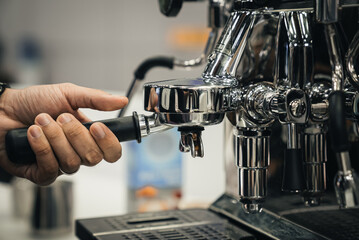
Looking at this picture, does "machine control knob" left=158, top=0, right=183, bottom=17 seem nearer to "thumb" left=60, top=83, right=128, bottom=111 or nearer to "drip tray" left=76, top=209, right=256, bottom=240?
"thumb" left=60, top=83, right=128, bottom=111

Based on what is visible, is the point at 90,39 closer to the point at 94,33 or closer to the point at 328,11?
the point at 94,33

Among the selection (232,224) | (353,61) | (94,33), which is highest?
(94,33)

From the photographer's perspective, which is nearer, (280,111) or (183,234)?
(280,111)

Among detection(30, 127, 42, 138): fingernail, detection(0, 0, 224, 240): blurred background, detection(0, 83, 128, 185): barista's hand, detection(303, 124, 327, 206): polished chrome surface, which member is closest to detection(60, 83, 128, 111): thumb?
detection(0, 83, 128, 185): barista's hand

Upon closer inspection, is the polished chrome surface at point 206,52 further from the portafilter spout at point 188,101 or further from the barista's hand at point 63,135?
the portafilter spout at point 188,101

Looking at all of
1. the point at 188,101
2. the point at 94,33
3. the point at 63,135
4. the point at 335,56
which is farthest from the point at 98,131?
the point at 94,33

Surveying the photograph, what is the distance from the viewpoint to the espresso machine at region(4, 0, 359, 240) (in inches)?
23.0

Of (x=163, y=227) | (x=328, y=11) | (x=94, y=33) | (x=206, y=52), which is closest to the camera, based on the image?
(x=328, y=11)

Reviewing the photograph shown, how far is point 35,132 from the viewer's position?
0.69 m

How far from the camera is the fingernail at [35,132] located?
0.69 m

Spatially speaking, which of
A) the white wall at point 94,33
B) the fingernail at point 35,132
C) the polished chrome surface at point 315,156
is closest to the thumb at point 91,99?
the fingernail at point 35,132

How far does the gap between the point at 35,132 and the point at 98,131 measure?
0.08 metres

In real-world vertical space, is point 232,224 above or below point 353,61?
below

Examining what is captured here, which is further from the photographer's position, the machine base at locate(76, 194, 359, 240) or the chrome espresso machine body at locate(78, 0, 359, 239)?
the machine base at locate(76, 194, 359, 240)
